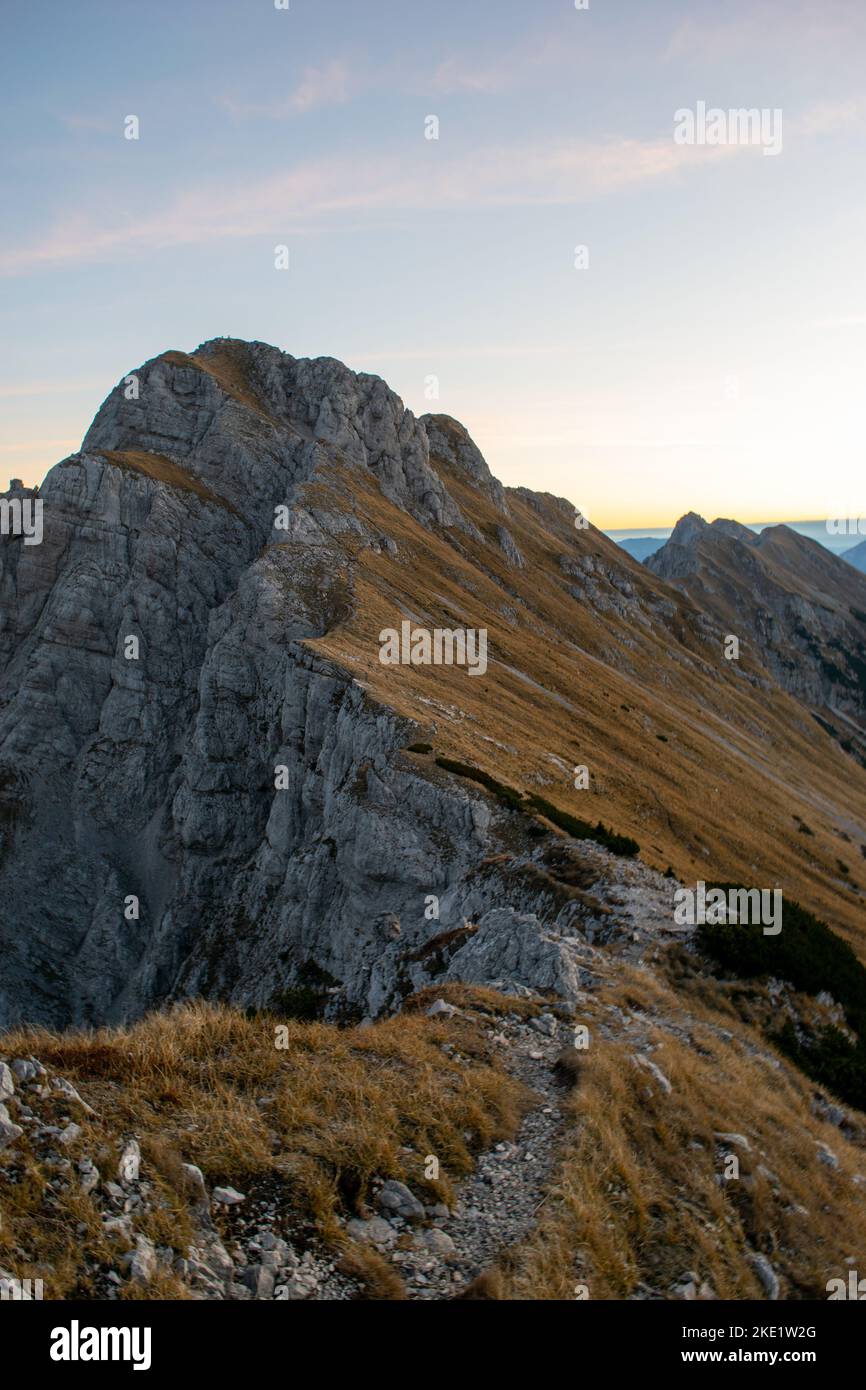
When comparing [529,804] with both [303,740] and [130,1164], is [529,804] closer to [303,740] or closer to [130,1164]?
[303,740]

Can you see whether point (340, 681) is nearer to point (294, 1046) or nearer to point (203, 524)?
point (294, 1046)

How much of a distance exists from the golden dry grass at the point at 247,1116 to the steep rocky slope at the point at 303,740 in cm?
884

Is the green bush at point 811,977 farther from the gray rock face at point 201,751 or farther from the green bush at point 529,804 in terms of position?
the green bush at point 529,804

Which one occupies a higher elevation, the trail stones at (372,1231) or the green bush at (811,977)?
the trail stones at (372,1231)

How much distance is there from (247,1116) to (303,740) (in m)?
42.8

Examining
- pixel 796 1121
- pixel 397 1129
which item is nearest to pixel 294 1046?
pixel 397 1129

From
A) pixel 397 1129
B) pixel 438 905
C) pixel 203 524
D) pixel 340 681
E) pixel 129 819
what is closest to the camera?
pixel 397 1129

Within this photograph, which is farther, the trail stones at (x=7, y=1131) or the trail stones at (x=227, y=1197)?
the trail stones at (x=227, y=1197)

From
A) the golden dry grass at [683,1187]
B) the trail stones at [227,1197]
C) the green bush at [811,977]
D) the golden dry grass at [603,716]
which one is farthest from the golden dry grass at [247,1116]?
the golden dry grass at [603,716]

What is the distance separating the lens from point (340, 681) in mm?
48000

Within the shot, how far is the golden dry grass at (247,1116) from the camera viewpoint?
770 cm

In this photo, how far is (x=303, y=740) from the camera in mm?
52219
